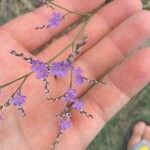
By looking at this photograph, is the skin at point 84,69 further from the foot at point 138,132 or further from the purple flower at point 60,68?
the foot at point 138,132

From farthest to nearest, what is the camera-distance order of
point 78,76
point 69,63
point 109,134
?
1. point 109,134
2. point 78,76
3. point 69,63

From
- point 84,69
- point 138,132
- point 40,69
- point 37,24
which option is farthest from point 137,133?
point 40,69

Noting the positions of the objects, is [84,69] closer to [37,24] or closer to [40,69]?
[37,24]

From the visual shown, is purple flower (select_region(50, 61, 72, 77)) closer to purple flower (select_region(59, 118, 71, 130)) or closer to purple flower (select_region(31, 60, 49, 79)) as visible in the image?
purple flower (select_region(31, 60, 49, 79))

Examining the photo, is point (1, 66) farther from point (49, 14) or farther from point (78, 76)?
point (78, 76)

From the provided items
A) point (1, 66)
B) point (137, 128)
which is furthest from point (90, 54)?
point (137, 128)

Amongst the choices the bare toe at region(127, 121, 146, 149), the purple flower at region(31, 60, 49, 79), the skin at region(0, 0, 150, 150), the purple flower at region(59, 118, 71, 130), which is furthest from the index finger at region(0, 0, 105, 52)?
the bare toe at region(127, 121, 146, 149)
